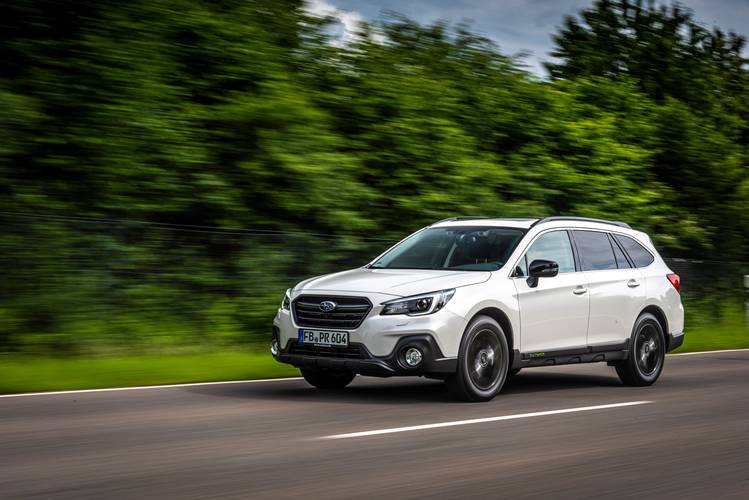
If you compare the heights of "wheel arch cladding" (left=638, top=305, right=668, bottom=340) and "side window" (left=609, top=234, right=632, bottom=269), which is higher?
"side window" (left=609, top=234, right=632, bottom=269)

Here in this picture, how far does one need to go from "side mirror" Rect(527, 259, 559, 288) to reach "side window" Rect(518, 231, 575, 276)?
0.15 m

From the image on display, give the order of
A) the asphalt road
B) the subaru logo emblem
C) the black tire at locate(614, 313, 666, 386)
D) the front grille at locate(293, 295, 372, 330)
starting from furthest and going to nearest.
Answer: the black tire at locate(614, 313, 666, 386) → the subaru logo emblem → the front grille at locate(293, 295, 372, 330) → the asphalt road

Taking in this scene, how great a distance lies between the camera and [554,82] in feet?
82.7

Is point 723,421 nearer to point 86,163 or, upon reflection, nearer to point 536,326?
point 536,326

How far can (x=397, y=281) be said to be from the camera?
34.1 feet

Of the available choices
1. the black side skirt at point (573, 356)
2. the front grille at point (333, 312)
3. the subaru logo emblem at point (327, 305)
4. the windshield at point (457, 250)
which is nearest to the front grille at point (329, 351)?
the front grille at point (333, 312)

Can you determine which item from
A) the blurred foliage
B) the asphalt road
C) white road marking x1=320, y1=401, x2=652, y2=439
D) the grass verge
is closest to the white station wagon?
the asphalt road

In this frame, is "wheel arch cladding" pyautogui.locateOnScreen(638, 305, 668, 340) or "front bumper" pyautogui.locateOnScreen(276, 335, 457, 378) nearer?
"front bumper" pyautogui.locateOnScreen(276, 335, 457, 378)

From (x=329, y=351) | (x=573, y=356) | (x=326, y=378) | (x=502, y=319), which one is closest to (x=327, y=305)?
(x=329, y=351)

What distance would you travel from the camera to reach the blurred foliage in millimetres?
14227

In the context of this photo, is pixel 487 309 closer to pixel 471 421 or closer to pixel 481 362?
pixel 481 362

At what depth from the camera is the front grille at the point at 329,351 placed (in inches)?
395

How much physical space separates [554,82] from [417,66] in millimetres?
5488

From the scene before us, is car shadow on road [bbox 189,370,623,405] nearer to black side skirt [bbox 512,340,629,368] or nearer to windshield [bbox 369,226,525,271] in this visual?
black side skirt [bbox 512,340,629,368]
